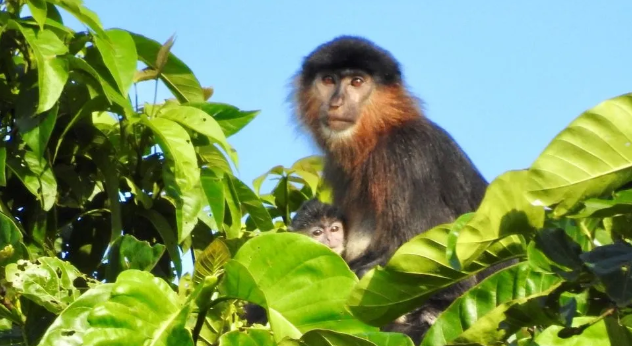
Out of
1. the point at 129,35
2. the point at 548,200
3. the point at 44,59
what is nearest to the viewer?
the point at 548,200

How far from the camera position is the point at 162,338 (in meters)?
2.32

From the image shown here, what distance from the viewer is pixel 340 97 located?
7.20 meters

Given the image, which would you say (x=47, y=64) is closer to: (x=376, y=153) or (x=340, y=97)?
(x=376, y=153)

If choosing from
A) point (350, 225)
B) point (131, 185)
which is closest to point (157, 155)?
point (131, 185)

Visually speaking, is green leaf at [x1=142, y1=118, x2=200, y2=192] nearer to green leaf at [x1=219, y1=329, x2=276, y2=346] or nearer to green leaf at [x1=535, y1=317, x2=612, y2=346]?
green leaf at [x1=219, y1=329, x2=276, y2=346]

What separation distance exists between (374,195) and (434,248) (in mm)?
4704

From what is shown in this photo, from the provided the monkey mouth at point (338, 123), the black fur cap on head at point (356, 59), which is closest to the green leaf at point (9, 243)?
the monkey mouth at point (338, 123)

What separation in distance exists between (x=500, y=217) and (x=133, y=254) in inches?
68.3

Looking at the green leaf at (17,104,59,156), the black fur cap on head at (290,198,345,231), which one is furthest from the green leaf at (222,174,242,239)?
the black fur cap on head at (290,198,345,231)

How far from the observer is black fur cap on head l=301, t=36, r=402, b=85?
7414mm

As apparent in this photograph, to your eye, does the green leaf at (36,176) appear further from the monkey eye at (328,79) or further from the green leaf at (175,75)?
the monkey eye at (328,79)

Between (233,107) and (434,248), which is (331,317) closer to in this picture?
(434,248)

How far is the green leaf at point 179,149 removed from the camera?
4039 mm

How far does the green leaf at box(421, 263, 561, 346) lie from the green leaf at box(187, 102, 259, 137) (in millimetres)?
2402
